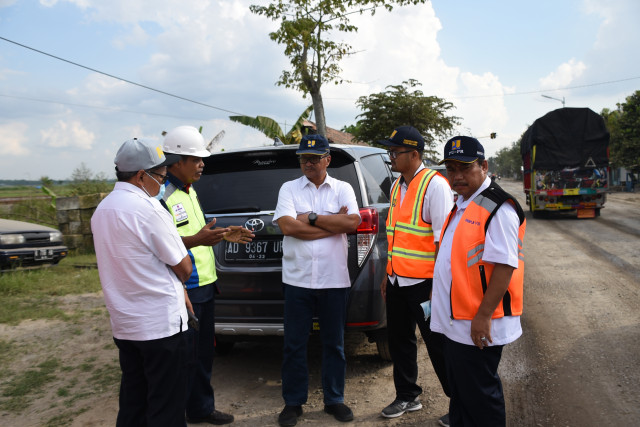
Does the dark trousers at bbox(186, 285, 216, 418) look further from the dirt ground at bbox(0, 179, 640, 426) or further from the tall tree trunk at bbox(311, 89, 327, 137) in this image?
the tall tree trunk at bbox(311, 89, 327, 137)

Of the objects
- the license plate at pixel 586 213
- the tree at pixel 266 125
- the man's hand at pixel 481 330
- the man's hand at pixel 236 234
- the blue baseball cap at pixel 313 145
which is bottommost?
the license plate at pixel 586 213

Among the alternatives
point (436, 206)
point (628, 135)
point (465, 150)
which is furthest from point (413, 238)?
point (628, 135)

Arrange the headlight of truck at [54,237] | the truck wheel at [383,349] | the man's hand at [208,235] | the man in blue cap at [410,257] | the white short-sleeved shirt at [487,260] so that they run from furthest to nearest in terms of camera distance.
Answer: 1. the headlight of truck at [54,237]
2. the truck wheel at [383,349]
3. the man in blue cap at [410,257]
4. the man's hand at [208,235]
5. the white short-sleeved shirt at [487,260]

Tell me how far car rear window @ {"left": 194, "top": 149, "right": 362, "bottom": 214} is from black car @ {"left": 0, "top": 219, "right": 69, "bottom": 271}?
6130 millimetres

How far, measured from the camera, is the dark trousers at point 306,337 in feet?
11.7

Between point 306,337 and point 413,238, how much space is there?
3.43 ft

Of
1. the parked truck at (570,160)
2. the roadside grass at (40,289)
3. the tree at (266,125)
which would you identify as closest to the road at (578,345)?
the roadside grass at (40,289)

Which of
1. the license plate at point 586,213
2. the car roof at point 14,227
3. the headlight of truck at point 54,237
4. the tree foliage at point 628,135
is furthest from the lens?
the tree foliage at point 628,135

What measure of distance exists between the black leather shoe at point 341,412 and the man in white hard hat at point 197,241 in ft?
2.38

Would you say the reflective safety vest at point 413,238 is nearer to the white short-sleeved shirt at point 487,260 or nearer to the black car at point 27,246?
the white short-sleeved shirt at point 487,260

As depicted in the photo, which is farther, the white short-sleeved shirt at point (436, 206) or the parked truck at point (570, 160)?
the parked truck at point (570, 160)

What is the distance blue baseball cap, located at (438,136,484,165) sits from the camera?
2568 millimetres

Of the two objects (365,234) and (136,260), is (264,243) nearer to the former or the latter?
(365,234)

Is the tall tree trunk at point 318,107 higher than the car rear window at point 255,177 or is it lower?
higher
